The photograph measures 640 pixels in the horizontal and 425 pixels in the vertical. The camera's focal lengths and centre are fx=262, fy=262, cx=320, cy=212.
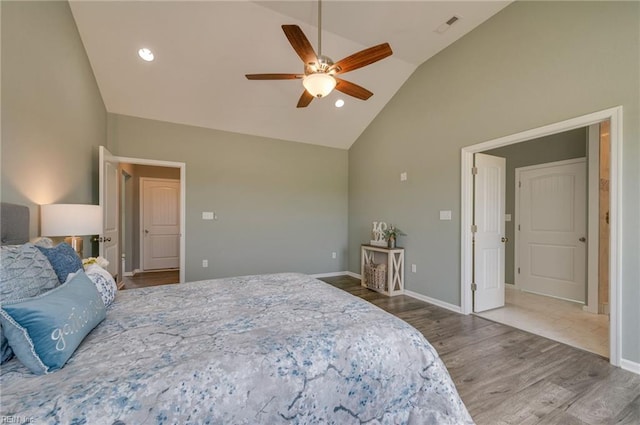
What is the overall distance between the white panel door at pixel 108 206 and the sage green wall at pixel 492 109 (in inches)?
157

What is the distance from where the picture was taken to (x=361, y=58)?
2.25 meters

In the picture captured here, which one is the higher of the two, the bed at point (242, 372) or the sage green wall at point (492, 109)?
the sage green wall at point (492, 109)

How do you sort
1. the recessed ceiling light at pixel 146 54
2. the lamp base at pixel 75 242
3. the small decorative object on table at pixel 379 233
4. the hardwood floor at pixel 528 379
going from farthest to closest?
the small decorative object on table at pixel 379 233 < the recessed ceiling light at pixel 146 54 < the lamp base at pixel 75 242 < the hardwood floor at pixel 528 379

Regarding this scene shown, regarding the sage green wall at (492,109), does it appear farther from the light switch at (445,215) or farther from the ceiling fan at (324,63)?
the ceiling fan at (324,63)

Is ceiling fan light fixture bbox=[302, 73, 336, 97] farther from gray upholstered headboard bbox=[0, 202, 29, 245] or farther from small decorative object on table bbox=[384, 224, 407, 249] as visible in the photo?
small decorative object on table bbox=[384, 224, 407, 249]

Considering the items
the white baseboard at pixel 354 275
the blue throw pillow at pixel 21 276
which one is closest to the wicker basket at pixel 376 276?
the white baseboard at pixel 354 275

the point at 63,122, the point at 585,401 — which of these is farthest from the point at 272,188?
the point at 585,401

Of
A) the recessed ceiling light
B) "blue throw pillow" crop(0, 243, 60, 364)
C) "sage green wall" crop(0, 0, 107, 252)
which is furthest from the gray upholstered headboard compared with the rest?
the recessed ceiling light

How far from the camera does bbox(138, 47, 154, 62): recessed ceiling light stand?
3.16 m

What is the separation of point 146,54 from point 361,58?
272 centimetres

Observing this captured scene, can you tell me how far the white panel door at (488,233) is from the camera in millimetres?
3320

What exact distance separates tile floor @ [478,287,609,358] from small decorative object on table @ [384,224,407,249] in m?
1.45

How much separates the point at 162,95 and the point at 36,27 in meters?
1.71

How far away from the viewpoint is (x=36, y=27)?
2033 mm
